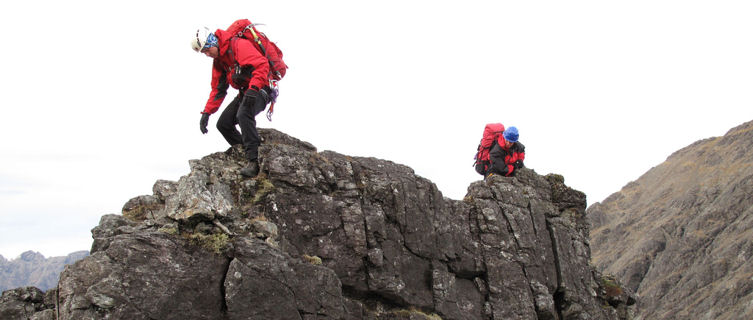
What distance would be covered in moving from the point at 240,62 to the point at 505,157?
41.6ft

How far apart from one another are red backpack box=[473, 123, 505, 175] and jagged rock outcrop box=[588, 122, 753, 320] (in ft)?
122

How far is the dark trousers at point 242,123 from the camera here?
605 inches

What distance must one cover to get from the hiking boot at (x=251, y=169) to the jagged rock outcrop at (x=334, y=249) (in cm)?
23

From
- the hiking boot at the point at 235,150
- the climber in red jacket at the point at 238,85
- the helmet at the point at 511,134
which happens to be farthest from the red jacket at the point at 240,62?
the helmet at the point at 511,134

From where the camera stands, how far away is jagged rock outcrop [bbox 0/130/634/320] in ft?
36.1

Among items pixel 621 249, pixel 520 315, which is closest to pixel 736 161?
pixel 621 249

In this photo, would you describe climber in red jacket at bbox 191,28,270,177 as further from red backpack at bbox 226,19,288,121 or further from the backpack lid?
the backpack lid

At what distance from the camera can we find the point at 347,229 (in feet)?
52.5

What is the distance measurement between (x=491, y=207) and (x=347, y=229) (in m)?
6.72

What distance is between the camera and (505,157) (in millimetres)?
23000

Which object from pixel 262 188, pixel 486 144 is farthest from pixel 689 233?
pixel 262 188

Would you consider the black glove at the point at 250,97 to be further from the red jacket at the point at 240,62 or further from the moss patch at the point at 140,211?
the moss patch at the point at 140,211

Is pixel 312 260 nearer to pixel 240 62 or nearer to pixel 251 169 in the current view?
pixel 251 169

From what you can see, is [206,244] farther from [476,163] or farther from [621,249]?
[621,249]
